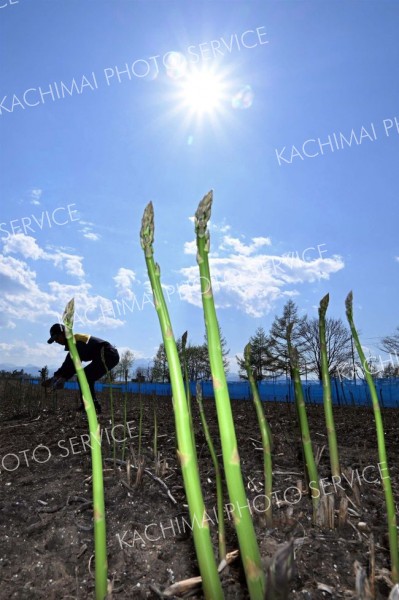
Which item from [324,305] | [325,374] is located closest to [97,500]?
[325,374]

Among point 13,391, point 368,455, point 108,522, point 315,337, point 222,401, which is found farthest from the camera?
point 315,337

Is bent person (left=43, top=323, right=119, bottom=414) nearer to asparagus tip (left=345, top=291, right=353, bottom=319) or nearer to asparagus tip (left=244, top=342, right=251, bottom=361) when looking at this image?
asparagus tip (left=244, top=342, right=251, bottom=361)

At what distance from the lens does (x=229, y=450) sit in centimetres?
103

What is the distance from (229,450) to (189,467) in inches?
5.3

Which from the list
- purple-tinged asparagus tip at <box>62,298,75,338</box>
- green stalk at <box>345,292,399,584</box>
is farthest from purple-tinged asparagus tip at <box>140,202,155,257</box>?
green stalk at <box>345,292,399,584</box>

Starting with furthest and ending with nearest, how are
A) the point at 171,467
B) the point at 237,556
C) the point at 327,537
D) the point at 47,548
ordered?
the point at 171,467
the point at 47,548
the point at 327,537
the point at 237,556

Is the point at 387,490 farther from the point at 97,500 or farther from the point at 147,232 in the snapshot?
the point at 147,232

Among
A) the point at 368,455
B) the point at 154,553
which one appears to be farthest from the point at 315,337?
the point at 154,553

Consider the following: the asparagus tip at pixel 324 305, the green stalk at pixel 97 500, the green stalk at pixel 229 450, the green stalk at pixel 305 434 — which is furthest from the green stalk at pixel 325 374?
the green stalk at pixel 97 500

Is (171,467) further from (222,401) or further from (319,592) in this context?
(222,401)

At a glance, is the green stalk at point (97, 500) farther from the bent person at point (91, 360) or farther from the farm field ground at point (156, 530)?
the bent person at point (91, 360)

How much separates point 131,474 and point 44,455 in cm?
145

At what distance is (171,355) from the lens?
1087 mm

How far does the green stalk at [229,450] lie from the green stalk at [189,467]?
10 centimetres
